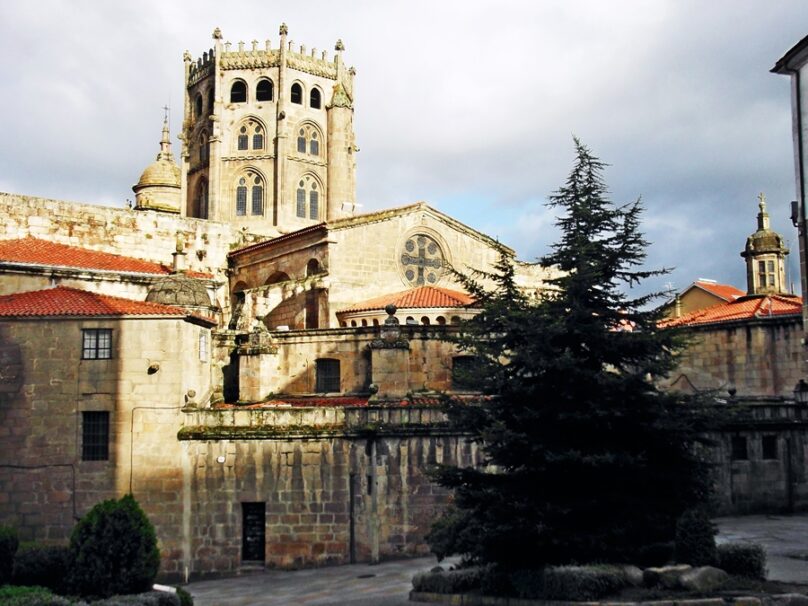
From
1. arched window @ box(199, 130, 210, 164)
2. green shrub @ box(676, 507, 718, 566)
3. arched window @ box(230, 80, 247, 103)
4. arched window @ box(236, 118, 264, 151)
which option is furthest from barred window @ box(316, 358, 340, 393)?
arched window @ box(230, 80, 247, 103)

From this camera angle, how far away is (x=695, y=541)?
1742cm

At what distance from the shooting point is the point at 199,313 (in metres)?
29.4

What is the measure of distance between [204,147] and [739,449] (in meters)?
35.9

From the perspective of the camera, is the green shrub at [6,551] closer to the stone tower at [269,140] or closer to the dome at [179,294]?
the dome at [179,294]

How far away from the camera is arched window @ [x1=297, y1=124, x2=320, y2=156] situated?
54.5 m

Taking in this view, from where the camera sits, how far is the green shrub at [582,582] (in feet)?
53.7

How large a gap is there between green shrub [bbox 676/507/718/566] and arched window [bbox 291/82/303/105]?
4182cm

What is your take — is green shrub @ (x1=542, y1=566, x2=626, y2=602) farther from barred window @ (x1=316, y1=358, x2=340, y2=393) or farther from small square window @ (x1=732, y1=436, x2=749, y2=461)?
barred window @ (x1=316, y1=358, x2=340, y2=393)

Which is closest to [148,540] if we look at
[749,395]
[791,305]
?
[749,395]

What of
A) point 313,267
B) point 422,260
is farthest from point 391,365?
point 422,260

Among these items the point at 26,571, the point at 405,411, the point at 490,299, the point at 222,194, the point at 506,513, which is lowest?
the point at 26,571

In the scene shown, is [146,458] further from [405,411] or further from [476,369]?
[476,369]

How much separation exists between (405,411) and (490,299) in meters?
7.49

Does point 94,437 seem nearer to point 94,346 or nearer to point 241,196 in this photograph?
point 94,346
